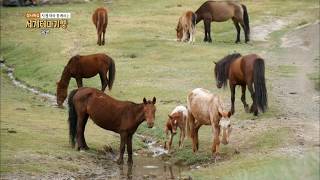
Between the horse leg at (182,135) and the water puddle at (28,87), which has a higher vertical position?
the horse leg at (182,135)

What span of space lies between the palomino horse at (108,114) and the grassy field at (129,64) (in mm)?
693

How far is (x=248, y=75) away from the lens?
55.9ft

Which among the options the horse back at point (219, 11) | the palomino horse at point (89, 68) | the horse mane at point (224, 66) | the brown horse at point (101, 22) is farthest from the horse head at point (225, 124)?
the horse back at point (219, 11)

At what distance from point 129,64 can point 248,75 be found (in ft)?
40.9

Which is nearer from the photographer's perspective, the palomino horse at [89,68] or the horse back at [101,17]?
the palomino horse at [89,68]

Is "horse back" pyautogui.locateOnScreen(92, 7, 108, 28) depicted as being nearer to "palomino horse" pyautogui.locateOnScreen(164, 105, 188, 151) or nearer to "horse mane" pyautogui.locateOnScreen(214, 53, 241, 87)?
"horse mane" pyautogui.locateOnScreen(214, 53, 241, 87)

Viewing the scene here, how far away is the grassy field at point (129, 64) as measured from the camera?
14406 mm

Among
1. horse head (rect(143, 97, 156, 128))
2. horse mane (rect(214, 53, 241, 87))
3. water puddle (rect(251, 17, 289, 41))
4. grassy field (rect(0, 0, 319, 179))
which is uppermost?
horse head (rect(143, 97, 156, 128))

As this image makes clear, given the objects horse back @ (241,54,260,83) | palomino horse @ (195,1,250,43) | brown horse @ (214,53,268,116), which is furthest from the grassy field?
palomino horse @ (195,1,250,43)

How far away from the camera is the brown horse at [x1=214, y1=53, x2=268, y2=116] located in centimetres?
1659

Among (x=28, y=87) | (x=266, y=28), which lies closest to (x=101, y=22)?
(x=28, y=87)

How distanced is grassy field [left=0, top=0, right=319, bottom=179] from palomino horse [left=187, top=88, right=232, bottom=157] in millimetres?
440

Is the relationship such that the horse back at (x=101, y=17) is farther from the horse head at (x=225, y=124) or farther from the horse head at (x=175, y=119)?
the horse head at (x=225, y=124)

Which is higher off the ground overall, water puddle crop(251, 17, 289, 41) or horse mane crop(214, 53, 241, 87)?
horse mane crop(214, 53, 241, 87)
